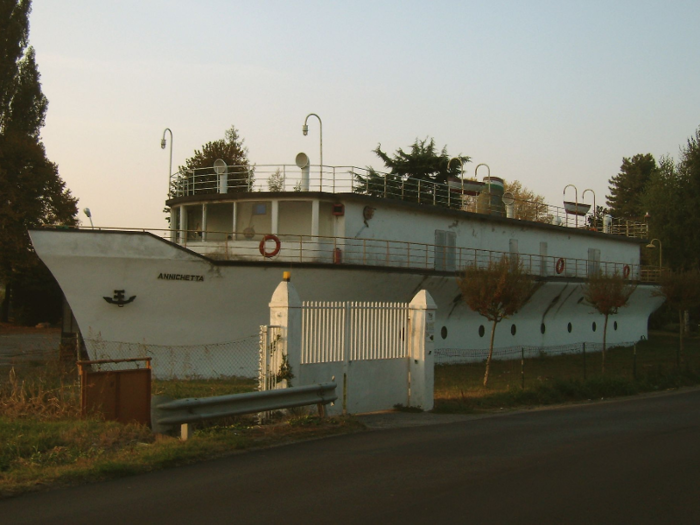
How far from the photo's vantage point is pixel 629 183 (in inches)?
3686

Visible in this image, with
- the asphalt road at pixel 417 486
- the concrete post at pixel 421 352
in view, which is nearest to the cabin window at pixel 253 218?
the concrete post at pixel 421 352

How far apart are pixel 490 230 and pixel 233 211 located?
10.9m

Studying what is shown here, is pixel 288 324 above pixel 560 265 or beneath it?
beneath

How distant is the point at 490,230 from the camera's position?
29453 mm

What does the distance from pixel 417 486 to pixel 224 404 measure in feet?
12.7

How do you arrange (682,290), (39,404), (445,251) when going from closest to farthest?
(39,404)
(445,251)
(682,290)

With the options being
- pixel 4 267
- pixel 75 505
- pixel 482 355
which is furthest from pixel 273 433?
pixel 4 267

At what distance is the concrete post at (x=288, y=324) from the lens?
12.3 meters

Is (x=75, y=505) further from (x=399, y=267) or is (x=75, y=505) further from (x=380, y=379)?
(x=399, y=267)

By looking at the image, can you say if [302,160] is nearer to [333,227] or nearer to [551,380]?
[333,227]

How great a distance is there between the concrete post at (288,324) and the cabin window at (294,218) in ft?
36.1

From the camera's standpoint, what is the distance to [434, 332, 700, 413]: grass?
17.0 m

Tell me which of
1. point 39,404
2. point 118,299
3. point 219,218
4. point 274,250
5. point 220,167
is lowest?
point 39,404

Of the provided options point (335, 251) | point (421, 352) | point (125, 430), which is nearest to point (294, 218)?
point (335, 251)
